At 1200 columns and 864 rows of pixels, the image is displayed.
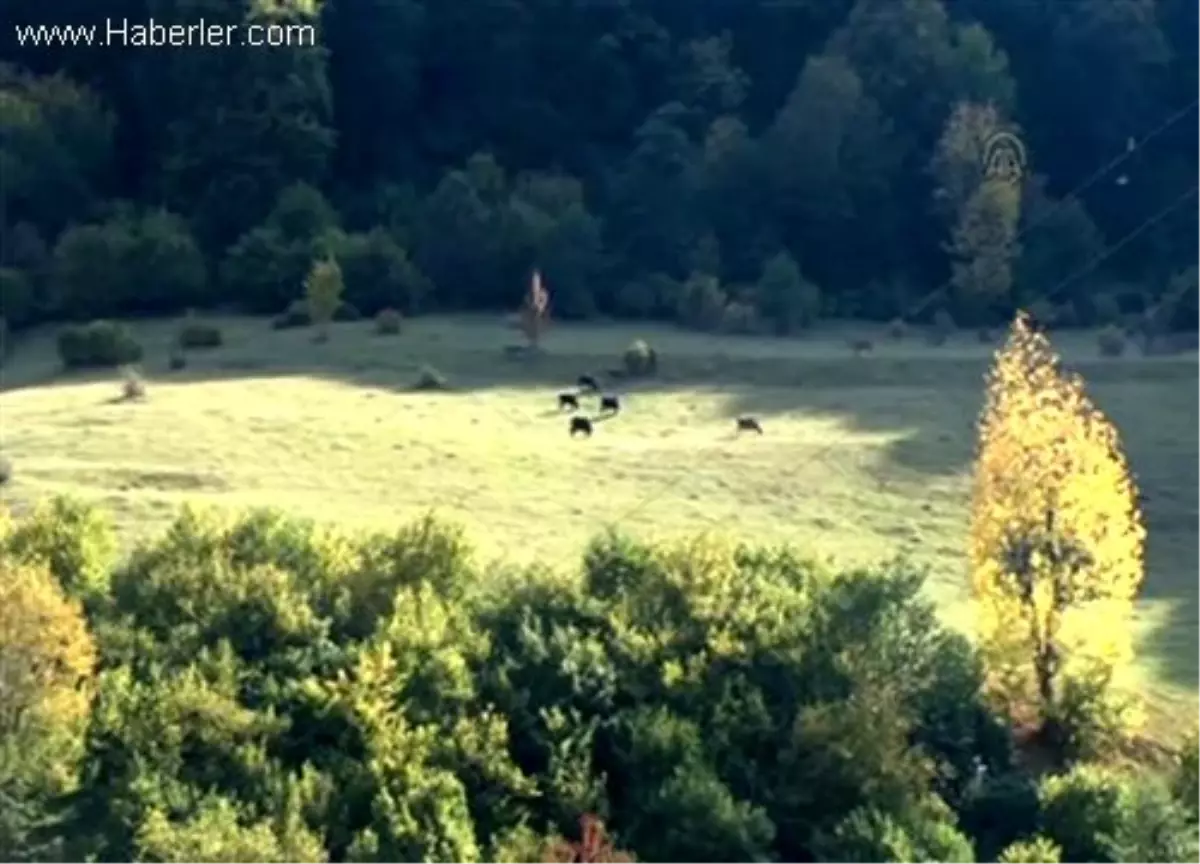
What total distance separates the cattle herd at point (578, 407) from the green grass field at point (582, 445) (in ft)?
1.41

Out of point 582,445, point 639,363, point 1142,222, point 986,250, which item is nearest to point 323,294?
point 639,363

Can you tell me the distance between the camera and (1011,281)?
64.6m

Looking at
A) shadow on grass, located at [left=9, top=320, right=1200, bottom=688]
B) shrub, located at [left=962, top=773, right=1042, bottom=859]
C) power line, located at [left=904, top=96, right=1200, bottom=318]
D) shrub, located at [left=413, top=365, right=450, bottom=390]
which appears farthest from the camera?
power line, located at [left=904, top=96, right=1200, bottom=318]

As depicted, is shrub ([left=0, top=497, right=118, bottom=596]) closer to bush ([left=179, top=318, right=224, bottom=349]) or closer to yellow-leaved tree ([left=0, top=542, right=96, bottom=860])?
yellow-leaved tree ([left=0, top=542, right=96, bottom=860])

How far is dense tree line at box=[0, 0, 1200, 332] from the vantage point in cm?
6350

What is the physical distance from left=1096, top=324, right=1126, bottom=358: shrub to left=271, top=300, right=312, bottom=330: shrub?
804 inches

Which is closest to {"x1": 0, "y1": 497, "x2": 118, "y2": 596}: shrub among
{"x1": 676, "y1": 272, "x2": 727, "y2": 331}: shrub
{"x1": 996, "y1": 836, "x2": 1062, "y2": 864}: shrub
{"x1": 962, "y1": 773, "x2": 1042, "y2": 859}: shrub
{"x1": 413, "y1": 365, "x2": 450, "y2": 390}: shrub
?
{"x1": 962, "y1": 773, "x2": 1042, "y2": 859}: shrub

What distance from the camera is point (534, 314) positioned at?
56.3 metres

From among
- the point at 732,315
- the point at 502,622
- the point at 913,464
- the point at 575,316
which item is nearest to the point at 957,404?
the point at 913,464

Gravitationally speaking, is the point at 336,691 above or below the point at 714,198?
below

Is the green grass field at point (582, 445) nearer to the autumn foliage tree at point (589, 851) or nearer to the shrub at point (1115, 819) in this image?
the shrub at point (1115, 819)

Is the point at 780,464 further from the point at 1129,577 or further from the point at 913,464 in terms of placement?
the point at 1129,577

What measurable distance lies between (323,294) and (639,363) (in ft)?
29.7

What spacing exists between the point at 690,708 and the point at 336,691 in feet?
16.2
